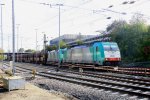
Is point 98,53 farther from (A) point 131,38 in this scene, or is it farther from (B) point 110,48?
(A) point 131,38

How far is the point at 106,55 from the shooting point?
33938 mm

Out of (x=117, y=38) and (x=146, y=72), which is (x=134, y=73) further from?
(x=117, y=38)

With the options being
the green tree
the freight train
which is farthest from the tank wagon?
the green tree

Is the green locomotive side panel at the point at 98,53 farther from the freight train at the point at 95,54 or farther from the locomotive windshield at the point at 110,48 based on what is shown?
the locomotive windshield at the point at 110,48

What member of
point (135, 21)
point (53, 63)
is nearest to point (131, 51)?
point (135, 21)

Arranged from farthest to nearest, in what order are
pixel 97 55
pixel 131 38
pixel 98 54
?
pixel 131 38, pixel 97 55, pixel 98 54

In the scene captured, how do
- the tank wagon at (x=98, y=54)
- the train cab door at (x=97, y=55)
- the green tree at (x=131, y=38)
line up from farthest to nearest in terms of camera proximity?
1. the green tree at (x=131, y=38)
2. the train cab door at (x=97, y=55)
3. the tank wagon at (x=98, y=54)

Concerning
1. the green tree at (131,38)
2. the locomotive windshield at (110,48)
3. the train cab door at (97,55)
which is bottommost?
the train cab door at (97,55)

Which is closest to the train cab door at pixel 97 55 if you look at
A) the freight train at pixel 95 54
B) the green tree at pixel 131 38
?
the freight train at pixel 95 54

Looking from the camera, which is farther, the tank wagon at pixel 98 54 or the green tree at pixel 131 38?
the green tree at pixel 131 38

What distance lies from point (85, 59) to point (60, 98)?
25297 mm

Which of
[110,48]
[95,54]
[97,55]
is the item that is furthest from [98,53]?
[110,48]

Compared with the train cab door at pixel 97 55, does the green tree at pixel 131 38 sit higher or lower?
higher

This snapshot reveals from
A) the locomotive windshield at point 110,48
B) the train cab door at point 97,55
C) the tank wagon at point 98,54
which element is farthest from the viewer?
the train cab door at point 97,55
